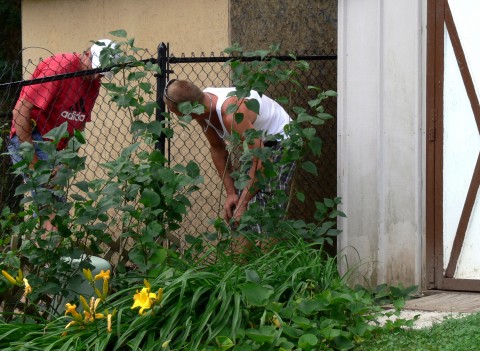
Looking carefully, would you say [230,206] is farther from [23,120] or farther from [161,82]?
[23,120]

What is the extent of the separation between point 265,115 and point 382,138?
Answer: 2.58ft

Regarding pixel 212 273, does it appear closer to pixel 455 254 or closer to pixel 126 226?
pixel 126 226

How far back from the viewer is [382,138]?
20.3ft

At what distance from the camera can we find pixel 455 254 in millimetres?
5973

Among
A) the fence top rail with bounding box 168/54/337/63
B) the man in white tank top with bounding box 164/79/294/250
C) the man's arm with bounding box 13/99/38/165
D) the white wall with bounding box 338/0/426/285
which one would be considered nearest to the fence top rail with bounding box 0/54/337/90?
the fence top rail with bounding box 168/54/337/63

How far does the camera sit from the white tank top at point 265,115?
6.27m

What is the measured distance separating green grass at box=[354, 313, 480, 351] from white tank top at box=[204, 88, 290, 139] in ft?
6.56

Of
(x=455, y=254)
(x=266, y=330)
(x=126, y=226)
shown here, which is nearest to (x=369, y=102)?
(x=455, y=254)

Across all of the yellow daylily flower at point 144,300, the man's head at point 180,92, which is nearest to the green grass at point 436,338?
the yellow daylily flower at point 144,300

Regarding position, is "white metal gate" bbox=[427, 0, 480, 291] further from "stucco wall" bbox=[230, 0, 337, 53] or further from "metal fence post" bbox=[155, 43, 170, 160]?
"stucco wall" bbox=[230, 0, 337, 53]

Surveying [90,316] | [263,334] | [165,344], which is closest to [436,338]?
[263,334]

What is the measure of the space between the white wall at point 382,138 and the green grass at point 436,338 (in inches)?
54.8

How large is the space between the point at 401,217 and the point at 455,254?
1.35 feet

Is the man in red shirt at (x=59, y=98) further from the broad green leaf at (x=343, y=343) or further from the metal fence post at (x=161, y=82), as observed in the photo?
the broad green leaf at (x=343, y=343)
